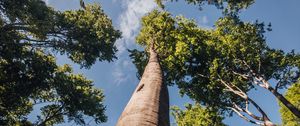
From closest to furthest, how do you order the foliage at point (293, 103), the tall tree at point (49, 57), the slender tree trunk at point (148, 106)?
the slender tree trunk at point (148, 106)
the tall tree at point (49, 57)
the foliage at point (293, 103)

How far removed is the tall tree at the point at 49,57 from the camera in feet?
55.7

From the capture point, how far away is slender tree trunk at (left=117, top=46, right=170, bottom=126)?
4.04m

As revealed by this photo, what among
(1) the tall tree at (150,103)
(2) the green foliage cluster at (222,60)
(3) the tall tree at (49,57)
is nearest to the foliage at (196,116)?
(2) the green foliage cluster at (222,60)

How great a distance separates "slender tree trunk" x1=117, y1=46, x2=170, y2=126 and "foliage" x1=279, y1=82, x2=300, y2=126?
69.7ft

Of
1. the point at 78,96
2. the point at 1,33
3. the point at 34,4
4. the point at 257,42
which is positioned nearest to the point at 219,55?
the point at 257,42

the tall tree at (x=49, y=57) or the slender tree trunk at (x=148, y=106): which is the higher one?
the tall tree at (x=49, y=57)

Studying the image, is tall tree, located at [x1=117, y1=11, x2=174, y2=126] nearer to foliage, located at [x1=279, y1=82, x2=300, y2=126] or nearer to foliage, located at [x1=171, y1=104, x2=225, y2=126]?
foliage, located at [x1=171, y1=104, x2=225, y2=126]

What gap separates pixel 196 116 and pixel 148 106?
1722 centimetres

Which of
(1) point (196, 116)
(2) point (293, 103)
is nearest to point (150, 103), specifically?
(1) point (196, 116)

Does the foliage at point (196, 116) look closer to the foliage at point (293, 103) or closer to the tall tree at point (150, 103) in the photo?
the foliage at point (293, 103)

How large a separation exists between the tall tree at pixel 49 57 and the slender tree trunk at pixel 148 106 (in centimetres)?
1274

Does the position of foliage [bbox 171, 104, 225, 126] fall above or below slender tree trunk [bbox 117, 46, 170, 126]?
above

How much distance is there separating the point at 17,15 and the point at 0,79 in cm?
474

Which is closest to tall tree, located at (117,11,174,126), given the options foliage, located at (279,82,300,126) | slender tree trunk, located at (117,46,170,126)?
slender tree trunk, located at (117,46,170,126)
